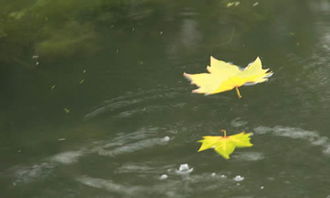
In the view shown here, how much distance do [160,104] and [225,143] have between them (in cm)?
44

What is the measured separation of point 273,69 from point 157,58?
20.4 inches

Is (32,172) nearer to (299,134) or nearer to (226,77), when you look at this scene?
(226,77)

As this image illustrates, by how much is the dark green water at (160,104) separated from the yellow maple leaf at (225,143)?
3 centimetres

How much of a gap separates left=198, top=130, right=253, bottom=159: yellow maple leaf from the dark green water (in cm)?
3

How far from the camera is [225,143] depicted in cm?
156

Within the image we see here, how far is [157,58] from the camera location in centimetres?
229

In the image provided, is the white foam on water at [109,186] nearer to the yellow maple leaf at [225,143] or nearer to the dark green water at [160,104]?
the dark green water at [160,104]

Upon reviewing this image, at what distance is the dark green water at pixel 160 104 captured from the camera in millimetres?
1536

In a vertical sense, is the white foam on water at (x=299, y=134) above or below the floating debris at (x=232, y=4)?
below

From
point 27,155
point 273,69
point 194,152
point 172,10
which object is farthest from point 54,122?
point 172,10

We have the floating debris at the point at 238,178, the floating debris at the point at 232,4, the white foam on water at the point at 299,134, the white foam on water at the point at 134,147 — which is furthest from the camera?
the floating debris at the point at 232,4

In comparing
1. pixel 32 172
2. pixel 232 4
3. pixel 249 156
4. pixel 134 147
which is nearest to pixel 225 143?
pixel 249 156

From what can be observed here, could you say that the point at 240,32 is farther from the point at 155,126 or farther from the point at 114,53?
the point at 155,126

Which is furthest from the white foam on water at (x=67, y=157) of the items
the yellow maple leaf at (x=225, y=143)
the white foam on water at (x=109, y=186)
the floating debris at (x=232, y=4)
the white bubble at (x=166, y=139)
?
the floating debris at (x=232, y=4)
